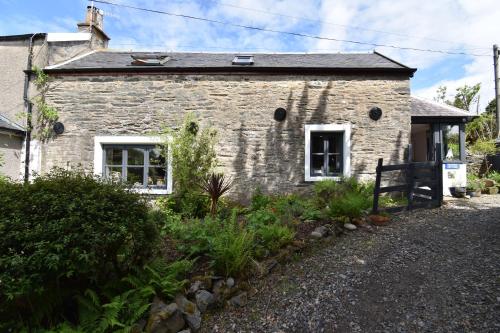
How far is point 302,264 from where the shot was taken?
4453 millimetres

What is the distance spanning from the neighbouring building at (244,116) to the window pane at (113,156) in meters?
0.03

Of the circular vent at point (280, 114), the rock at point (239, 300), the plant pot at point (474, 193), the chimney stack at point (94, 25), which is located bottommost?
the rock at point (239, 300)

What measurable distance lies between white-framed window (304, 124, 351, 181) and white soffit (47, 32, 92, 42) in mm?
8738

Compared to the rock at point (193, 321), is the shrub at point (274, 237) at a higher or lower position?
higher

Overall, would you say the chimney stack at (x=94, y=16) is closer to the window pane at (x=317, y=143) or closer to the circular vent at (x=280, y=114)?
the circular vent at (x=280, y=114)

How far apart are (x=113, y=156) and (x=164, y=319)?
7.12m

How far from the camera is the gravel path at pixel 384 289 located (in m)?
3.24

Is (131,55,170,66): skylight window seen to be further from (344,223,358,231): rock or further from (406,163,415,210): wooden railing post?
(406,163,415,210): wooden railing post

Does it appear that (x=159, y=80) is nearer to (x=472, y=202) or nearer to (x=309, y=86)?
(x=309, y=86)

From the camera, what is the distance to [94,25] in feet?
37.8

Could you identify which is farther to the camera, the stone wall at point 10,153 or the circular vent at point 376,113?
the circular vent at point 376,113

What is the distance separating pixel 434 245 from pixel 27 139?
422 inches

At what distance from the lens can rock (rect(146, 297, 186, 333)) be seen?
316 cm

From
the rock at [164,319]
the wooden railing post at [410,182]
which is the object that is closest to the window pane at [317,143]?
the wooden railing post at [410,182]
